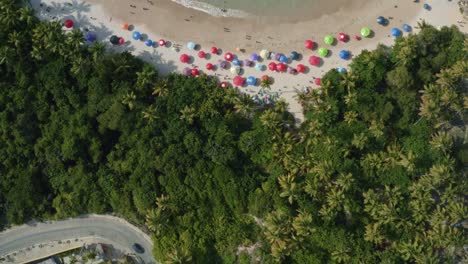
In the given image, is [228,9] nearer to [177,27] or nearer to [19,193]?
[177,27]

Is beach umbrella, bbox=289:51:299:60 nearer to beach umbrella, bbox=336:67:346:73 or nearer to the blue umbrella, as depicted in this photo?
the blue umbrella

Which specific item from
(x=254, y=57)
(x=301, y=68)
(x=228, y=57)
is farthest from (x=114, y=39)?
(x=301, y=68)

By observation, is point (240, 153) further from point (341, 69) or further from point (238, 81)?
point (341, 69)

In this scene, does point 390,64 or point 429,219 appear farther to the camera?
point 390,64

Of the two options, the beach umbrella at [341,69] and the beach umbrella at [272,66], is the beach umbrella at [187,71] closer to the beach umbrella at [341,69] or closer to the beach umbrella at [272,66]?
the beach umbrella at [272,66]

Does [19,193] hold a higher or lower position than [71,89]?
lower

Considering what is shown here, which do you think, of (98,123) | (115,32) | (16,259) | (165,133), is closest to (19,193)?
(16,259)

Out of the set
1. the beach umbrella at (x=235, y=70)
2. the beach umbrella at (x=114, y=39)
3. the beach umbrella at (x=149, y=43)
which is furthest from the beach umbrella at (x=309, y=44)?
the beach umbrella at (x=114, y=39)
